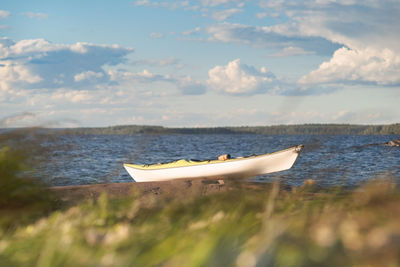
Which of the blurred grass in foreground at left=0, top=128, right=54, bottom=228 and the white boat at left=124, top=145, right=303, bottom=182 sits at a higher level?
the blurred grass in foreground at left=0, top=128, right=54, bottom=228

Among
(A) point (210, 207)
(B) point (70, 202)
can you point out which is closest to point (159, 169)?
(B) point (70, 202)

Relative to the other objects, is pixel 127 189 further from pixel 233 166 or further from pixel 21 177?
pixel 21 177

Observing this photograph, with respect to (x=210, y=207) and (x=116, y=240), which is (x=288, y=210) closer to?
(x=210, y=207)

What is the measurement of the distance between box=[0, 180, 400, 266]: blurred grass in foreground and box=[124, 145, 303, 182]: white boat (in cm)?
965

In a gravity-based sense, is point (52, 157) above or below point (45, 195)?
above

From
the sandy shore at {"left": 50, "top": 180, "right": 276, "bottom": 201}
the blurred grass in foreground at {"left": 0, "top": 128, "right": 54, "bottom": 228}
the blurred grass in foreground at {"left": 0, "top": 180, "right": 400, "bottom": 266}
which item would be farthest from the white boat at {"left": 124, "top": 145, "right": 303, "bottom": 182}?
the blurred grass in foreground at {"left": 0, "top": 180, "right": 400, "bottom": 266}

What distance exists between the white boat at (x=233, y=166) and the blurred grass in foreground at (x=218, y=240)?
9.65 metres

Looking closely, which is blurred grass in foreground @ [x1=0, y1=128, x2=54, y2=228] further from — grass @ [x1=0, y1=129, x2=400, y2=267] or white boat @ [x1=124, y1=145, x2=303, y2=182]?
white boat @ [x1=124, y1=145, x2=303, y2=182]

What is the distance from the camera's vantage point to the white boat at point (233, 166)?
13.8 m

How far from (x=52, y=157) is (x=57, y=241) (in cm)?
342

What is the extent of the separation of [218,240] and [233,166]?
471 inches

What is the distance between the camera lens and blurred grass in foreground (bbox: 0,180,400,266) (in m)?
1.81

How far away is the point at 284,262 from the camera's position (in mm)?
1826

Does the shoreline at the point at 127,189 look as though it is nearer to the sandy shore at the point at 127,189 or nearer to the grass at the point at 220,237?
the sandy shore at the point at 127,189
